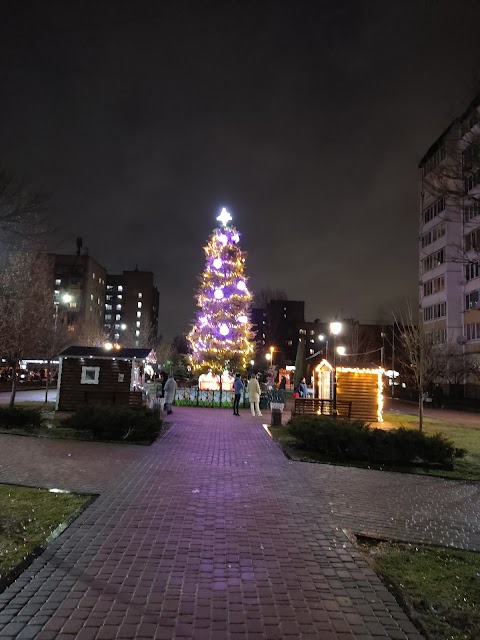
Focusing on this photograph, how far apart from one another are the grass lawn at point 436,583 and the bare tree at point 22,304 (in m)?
17.1

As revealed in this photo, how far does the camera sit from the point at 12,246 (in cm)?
1162

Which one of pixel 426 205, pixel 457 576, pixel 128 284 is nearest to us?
pixel 457 576

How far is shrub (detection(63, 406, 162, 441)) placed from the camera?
45.4 feet

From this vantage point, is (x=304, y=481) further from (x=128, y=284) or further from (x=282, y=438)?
(x=128, y=284)

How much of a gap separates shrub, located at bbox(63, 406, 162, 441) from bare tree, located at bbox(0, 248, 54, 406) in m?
6.86

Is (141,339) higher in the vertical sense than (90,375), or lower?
higher

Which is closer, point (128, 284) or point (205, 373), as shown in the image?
point (205, 373)

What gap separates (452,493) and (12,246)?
10808mm

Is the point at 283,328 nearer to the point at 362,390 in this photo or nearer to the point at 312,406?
the point at 362,390

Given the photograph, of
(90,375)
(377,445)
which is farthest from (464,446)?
(90,375)

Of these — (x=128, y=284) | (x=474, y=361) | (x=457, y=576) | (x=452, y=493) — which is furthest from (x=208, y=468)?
(x=128, y=284)

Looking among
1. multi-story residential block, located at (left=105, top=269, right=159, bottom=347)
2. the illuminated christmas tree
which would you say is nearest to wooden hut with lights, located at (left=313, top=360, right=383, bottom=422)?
the illuminated christmas tree

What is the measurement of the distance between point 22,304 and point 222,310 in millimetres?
11416

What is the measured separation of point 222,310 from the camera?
99.2 feet
